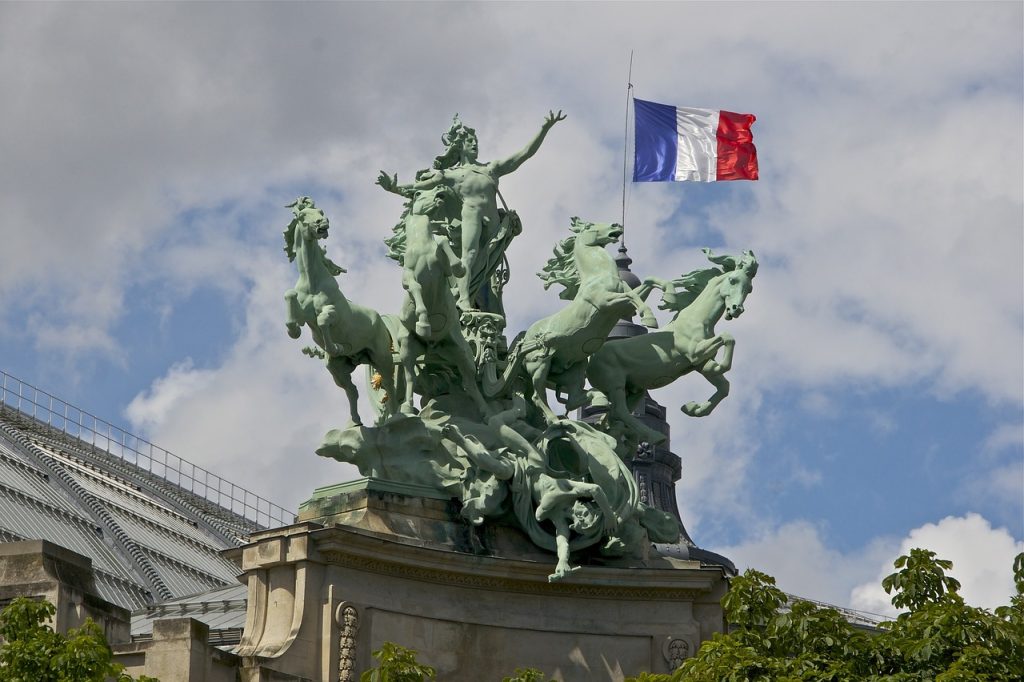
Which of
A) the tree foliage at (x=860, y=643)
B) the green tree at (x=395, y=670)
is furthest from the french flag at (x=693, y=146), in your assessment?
the green tree at (x=395, y=670)

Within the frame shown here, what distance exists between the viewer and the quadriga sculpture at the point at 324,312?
49438mm

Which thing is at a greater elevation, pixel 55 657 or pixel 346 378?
pixel 346 378

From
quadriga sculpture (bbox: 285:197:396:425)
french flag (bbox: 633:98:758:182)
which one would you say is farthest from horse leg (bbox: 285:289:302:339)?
french flag (bbox: 633:98:758:182)

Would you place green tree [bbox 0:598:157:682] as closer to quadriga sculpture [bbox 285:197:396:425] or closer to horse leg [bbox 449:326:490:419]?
quadriga sculpture [bbox 285:197:396:425]

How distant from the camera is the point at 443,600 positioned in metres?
50.3

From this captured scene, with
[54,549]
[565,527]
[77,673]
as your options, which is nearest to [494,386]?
[565,527]

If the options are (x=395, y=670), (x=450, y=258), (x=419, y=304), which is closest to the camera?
(x=395, y=670)

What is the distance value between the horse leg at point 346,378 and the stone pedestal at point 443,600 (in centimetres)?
157

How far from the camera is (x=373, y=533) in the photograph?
49.1 metres

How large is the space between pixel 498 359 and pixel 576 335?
157 cm

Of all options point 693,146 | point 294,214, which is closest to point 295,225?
point 294,214

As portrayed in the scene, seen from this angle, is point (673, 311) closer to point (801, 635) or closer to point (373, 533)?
point (373, 533)

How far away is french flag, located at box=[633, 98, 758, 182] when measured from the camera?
2445 inches

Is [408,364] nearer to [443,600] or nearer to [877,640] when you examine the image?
[443,600]
